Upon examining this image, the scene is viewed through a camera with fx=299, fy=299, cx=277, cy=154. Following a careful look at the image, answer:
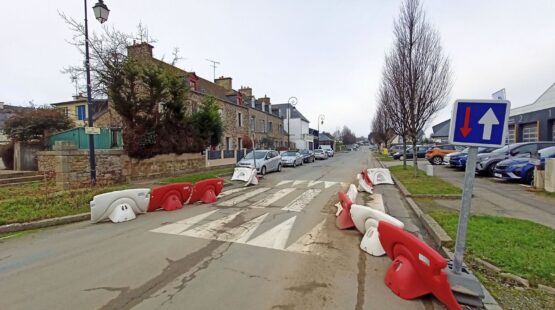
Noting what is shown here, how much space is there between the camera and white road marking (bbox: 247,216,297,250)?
5.12m

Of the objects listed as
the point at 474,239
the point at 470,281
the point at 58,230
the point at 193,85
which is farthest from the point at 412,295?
the point at 193,85

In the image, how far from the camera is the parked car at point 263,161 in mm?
18562

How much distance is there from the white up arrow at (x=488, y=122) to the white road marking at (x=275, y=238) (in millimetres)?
3310

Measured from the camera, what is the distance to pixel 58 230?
6574 mm

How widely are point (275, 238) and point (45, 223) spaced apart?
552cm

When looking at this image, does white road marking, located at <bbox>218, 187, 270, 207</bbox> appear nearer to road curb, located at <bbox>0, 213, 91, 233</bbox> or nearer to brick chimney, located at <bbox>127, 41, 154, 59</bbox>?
road curb, located at <bbox>0, 213, 91, 233</bbox>

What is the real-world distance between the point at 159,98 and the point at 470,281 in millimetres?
14581

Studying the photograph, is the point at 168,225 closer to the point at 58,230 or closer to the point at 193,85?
the point at 58,230

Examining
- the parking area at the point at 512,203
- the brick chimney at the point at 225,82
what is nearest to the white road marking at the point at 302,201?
the parking area at the point at 512,203

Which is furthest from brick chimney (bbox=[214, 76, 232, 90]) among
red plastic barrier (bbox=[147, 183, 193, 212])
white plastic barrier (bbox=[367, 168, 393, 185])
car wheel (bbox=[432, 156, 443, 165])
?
red plastic barrier (bbox=[147, 183, 193, 212])

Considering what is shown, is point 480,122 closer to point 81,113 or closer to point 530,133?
point 530,133

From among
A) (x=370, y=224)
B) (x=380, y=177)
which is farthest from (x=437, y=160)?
(x=370, y=224)

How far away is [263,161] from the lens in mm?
19078

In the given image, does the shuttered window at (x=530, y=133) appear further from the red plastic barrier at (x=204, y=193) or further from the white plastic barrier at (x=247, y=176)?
the red plastic barrier at (x=204, y=193)
